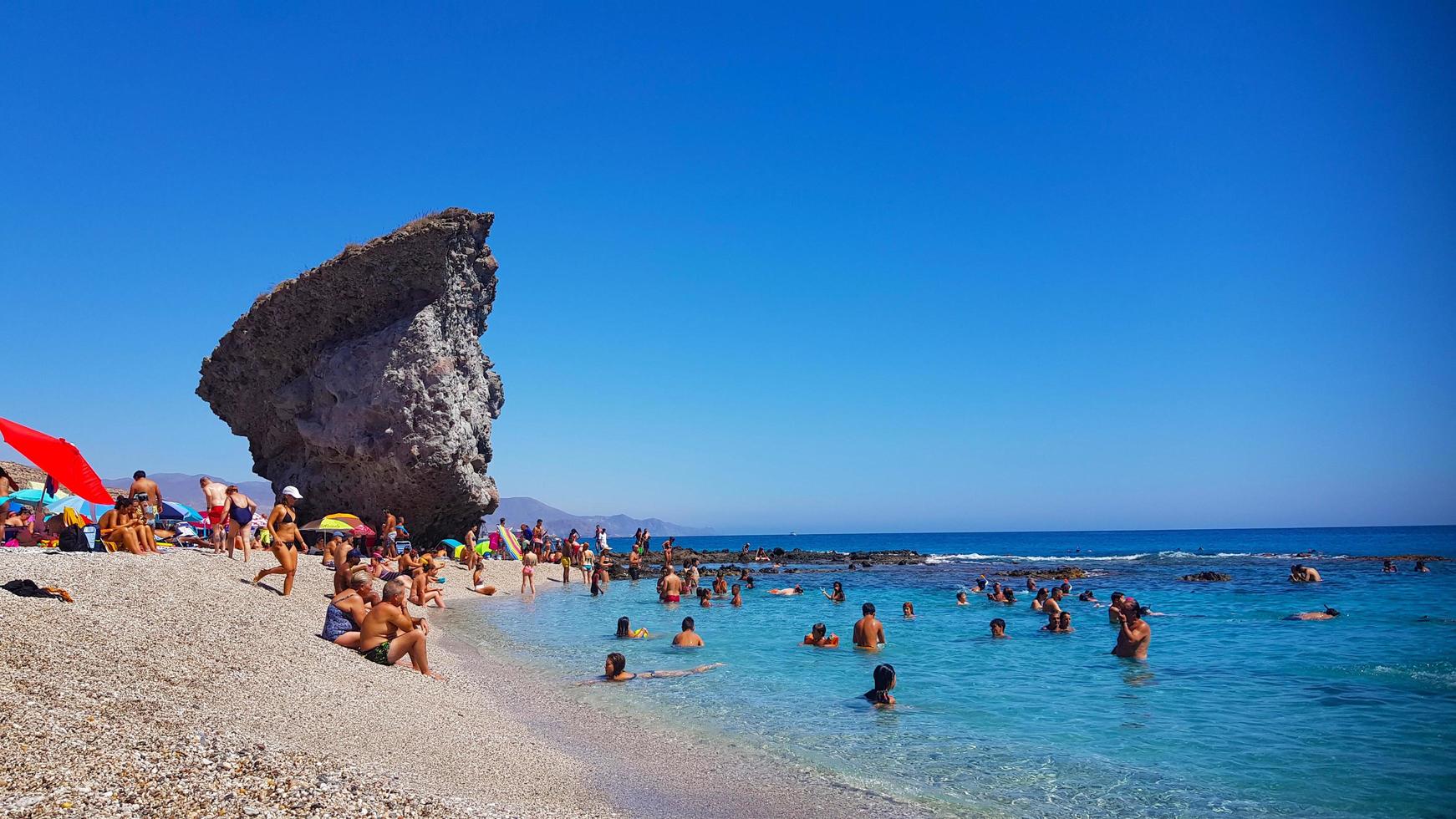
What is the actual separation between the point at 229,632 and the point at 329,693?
2249mm

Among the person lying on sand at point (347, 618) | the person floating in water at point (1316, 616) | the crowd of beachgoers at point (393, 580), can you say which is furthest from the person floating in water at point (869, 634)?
the person floating in water at point (1316, 616)

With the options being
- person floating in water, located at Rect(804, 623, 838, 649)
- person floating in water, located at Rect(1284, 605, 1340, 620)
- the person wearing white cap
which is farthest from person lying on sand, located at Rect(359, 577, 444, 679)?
person floating in water, located at Rect(1284, 605, 1340, 620)

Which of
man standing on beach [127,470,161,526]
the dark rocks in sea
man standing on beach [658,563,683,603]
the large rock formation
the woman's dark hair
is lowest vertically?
the dark rocks in sea

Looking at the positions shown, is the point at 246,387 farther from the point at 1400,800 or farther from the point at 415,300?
the point at 1400,800

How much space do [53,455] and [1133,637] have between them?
730 inches

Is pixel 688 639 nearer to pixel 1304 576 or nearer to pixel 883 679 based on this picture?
pixel 883 679

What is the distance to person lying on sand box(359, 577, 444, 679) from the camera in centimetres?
996

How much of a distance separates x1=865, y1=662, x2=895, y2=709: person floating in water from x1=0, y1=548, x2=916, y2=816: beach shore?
2.83m

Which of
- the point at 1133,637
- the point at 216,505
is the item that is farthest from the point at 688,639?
the point at 216,505

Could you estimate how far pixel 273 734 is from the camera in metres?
6.09

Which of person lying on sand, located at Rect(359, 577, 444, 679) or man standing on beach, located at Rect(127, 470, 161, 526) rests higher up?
man standing on beach, located at Rect(127, 470, 161, 526)

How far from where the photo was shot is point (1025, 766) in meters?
7.52

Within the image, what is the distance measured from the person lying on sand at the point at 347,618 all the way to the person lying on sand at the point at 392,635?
13 centimetres

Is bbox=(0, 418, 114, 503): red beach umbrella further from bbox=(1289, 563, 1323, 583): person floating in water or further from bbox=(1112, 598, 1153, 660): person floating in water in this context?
bbox=(1289, 563, 1323, 583): person floating in water
